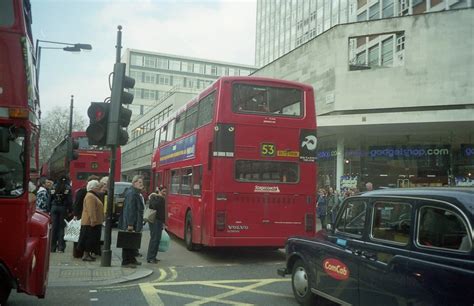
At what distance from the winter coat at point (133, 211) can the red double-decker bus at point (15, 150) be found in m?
4.33

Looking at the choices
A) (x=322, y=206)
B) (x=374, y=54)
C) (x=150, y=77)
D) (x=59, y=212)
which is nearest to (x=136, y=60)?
(x=150, y=77)

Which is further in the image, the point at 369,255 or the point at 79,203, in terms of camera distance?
the point at 79,203

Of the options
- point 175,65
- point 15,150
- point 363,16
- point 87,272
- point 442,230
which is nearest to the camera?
point 442,230

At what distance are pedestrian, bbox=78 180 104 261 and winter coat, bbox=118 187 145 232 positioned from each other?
2.35ft

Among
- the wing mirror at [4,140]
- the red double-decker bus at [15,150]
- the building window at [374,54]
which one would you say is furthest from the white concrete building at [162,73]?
the wing mirror at [4,140]

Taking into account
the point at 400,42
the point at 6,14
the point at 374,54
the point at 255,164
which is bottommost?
the point at 255,164

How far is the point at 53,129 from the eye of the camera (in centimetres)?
5969

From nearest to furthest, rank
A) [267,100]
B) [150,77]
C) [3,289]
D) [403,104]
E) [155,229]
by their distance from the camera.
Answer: [3,289] → [155,229] → [267,100] → [403,104] → [150,77]

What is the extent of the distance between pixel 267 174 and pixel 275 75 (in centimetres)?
2148

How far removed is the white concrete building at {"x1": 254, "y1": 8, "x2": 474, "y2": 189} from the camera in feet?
74.9

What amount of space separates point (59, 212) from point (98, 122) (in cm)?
288

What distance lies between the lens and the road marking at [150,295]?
22.2 feet

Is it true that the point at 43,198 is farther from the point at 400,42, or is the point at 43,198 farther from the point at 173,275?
the point at 400,42

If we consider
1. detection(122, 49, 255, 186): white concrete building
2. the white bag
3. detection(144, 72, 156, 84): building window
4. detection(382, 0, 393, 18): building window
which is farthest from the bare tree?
the white bag
